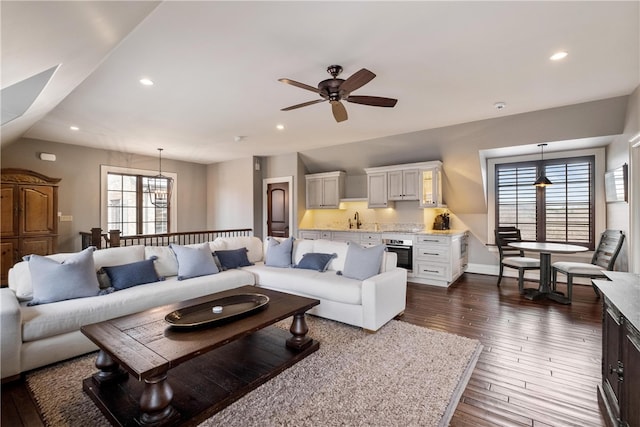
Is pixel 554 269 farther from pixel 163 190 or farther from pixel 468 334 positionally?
pixel 163 190

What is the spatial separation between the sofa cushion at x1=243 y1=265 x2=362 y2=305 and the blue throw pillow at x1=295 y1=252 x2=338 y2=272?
9 cm

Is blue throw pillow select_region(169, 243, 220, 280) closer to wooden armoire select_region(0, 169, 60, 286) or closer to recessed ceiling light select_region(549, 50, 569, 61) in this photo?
wooden armoire select_region(0, 169, 60, 286)

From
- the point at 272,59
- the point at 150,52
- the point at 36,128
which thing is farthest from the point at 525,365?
the point at 36,128

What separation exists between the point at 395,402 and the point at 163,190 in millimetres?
7670

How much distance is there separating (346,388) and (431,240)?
3.79m

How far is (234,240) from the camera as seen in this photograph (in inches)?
188

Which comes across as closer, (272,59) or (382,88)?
(272,59)

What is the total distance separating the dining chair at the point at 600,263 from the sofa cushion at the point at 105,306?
15.9ft

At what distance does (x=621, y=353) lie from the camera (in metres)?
1.64

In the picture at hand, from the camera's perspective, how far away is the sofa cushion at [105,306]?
2.45m

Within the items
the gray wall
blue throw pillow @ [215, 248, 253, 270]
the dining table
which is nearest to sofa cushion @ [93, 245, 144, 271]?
blue throw pillow @ [215, 248, 253, 270]

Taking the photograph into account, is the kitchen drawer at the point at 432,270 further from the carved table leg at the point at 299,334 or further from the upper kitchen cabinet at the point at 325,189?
the carved table leg at the point at 299,334

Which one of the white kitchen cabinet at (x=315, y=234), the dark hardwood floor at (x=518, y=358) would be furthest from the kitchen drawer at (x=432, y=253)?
the white kitchen cabinet at (x=315, y=234)

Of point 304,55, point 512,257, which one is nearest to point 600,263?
point 512,257
